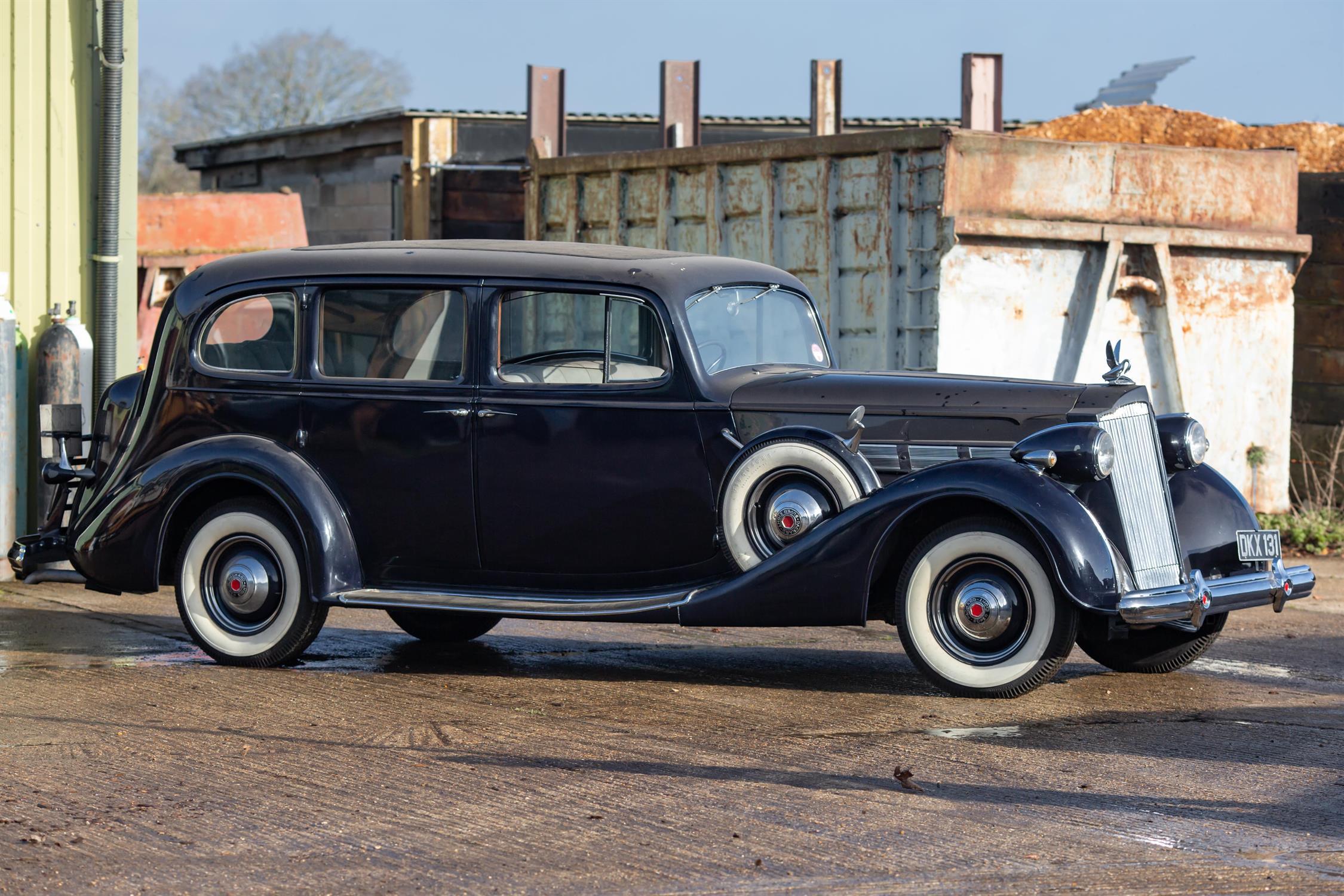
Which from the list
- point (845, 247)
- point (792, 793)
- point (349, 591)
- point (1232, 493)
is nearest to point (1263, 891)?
point (792, 793)

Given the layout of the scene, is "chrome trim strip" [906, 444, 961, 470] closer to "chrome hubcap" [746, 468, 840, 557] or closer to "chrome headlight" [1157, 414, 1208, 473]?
"chrome hubcap" [746, 468, 840, 557]

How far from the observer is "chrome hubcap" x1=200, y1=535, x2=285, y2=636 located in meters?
6.27

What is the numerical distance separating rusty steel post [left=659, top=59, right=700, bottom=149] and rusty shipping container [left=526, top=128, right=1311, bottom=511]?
9.01ft

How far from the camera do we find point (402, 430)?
6227mm

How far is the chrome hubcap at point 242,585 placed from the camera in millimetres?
6273

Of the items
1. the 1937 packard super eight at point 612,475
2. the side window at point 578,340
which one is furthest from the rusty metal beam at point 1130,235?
the side window at point 578,340

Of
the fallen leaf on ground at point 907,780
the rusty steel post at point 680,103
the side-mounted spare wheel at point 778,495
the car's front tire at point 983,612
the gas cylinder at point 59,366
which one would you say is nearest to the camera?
the fallen leaf on ground at point 907,780

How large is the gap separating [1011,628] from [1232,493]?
133 centimetres

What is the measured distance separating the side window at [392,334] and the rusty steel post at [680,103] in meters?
8.35

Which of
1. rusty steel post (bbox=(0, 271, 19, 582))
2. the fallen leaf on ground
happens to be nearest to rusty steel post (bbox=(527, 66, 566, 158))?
rusty steel post (bbox=(0, 271, 19, 582))

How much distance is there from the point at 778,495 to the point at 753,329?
938 millimetres

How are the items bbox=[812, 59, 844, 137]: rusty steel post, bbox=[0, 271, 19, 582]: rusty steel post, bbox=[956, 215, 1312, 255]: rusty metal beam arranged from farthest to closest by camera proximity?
bbox=[812, 59, 844, 137]: rusty steel post → bbox=[956, 215, 1312, 255]: rusty metal beam → bbox=[0, 271, 19, 582]: rusty steel post

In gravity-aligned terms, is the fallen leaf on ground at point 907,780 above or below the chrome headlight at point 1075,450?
below

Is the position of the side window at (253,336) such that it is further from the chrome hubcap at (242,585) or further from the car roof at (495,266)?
the chrome hubcap at (242,585)
